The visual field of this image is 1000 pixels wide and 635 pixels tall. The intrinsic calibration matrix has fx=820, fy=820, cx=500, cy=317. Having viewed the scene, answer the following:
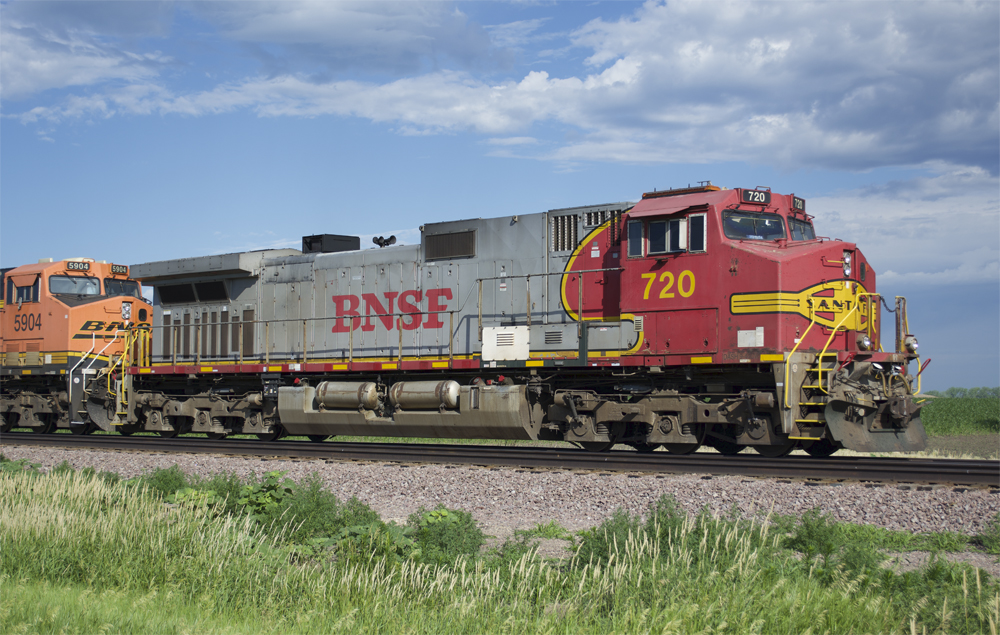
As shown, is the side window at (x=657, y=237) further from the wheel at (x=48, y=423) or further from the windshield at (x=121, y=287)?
the wheel at (x=48, y=423)

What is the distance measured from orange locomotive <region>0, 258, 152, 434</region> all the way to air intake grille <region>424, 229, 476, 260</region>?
24.2 feet

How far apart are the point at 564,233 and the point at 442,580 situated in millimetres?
8596

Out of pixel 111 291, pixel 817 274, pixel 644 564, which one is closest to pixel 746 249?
pixel 817 274

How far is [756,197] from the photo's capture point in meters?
11.8

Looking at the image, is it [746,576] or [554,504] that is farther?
[554,504]

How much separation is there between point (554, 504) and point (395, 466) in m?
3.45

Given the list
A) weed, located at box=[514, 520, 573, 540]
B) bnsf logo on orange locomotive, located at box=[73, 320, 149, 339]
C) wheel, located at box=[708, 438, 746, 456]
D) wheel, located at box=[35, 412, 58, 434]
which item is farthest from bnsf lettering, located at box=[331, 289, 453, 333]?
wheel, located at box=[35, 412, 58, 434]

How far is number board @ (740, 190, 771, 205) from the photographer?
11.8 metres

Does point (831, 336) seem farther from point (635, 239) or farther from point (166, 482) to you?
point (166, 482)

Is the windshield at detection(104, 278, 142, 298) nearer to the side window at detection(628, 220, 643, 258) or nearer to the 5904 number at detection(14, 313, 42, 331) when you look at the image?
the 5904 number at detection(14, 313, 42, 331)

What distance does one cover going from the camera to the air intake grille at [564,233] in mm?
13172

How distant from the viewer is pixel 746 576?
16.9ft

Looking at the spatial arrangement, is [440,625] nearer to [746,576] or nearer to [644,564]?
[644,564]

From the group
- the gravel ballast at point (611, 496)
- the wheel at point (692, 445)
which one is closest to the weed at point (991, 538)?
the gravel ballast at point (611, 496)
